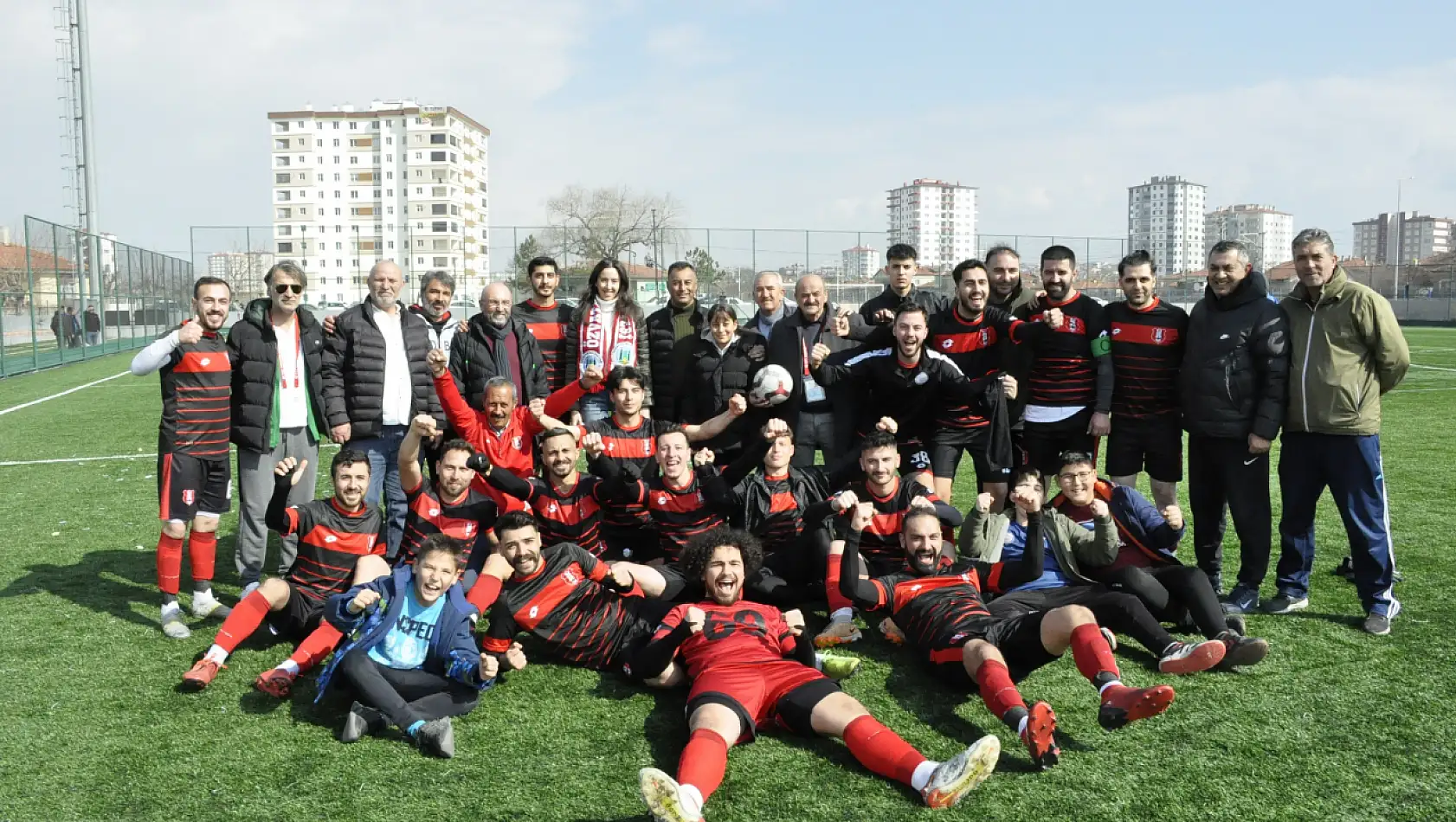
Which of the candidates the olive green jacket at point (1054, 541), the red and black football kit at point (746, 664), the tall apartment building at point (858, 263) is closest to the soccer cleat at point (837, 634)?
the red and black football kit at point (746, 664)

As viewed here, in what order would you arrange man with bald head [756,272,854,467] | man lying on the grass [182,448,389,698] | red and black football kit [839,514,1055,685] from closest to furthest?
red and black football kit [839,514,1055,685] → man lying on the grass [182,448,389,698] → man with bald head [756,272,854,467]

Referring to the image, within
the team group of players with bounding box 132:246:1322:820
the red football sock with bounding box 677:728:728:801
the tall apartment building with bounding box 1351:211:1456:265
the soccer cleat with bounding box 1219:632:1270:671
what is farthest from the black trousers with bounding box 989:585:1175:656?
the tall apartment building with bounding box 1351:211:1456:265

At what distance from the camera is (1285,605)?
16.7 ft

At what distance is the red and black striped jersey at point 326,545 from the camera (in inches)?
187

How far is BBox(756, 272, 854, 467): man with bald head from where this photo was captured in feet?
19.3

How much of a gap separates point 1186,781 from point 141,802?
11.4 feet

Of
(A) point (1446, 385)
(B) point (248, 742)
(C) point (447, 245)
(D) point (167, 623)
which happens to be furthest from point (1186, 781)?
(C) point (447, 245)

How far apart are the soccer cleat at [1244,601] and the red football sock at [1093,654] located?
1.79 meters

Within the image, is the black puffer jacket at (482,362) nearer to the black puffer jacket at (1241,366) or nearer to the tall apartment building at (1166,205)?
the black puffer jacket at (1241,366)

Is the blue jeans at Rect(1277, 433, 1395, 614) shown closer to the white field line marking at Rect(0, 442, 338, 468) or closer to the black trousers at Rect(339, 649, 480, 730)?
the black trousers at Rect(339, 649, 480, 730)

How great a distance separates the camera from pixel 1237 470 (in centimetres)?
505

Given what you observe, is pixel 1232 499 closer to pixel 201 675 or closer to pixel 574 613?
pixel 574 613

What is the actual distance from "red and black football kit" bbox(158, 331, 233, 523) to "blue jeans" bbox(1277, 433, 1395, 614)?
5.48 metres

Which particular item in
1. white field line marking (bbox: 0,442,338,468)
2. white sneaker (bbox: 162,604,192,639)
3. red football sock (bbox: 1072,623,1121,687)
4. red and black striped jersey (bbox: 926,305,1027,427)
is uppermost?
red and black striped jersey (bbox: 926,305,1027,427)
